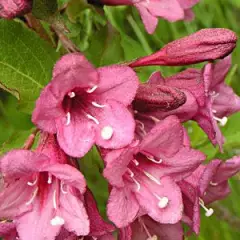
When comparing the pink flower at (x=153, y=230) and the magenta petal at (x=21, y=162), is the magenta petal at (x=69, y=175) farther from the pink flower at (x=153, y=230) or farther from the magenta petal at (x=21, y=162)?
the pink flower at (x=153, y=230)

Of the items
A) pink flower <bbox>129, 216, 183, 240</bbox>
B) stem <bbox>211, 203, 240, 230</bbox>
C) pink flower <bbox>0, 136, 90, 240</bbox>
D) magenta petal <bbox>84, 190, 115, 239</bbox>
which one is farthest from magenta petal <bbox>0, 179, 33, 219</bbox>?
stem <bbox>211, 203, 240, 230</bbox>

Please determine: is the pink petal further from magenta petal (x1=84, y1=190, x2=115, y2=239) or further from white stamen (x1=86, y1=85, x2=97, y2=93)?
magenta petal (x1=84, y1=190, x2=115, y2=239)

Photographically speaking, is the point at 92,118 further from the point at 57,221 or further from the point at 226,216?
the point at 226,216

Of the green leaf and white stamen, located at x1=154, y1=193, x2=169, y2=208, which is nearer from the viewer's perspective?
white stamen, located at x1=154, y1=193, x2=169, y2=208

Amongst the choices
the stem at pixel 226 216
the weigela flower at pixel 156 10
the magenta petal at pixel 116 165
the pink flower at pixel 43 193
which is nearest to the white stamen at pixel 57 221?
Answer: the pink flower at pixel 43 193

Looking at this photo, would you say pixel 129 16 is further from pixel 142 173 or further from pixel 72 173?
pixel 72 173

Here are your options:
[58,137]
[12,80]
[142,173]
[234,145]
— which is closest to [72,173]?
[58,137]
